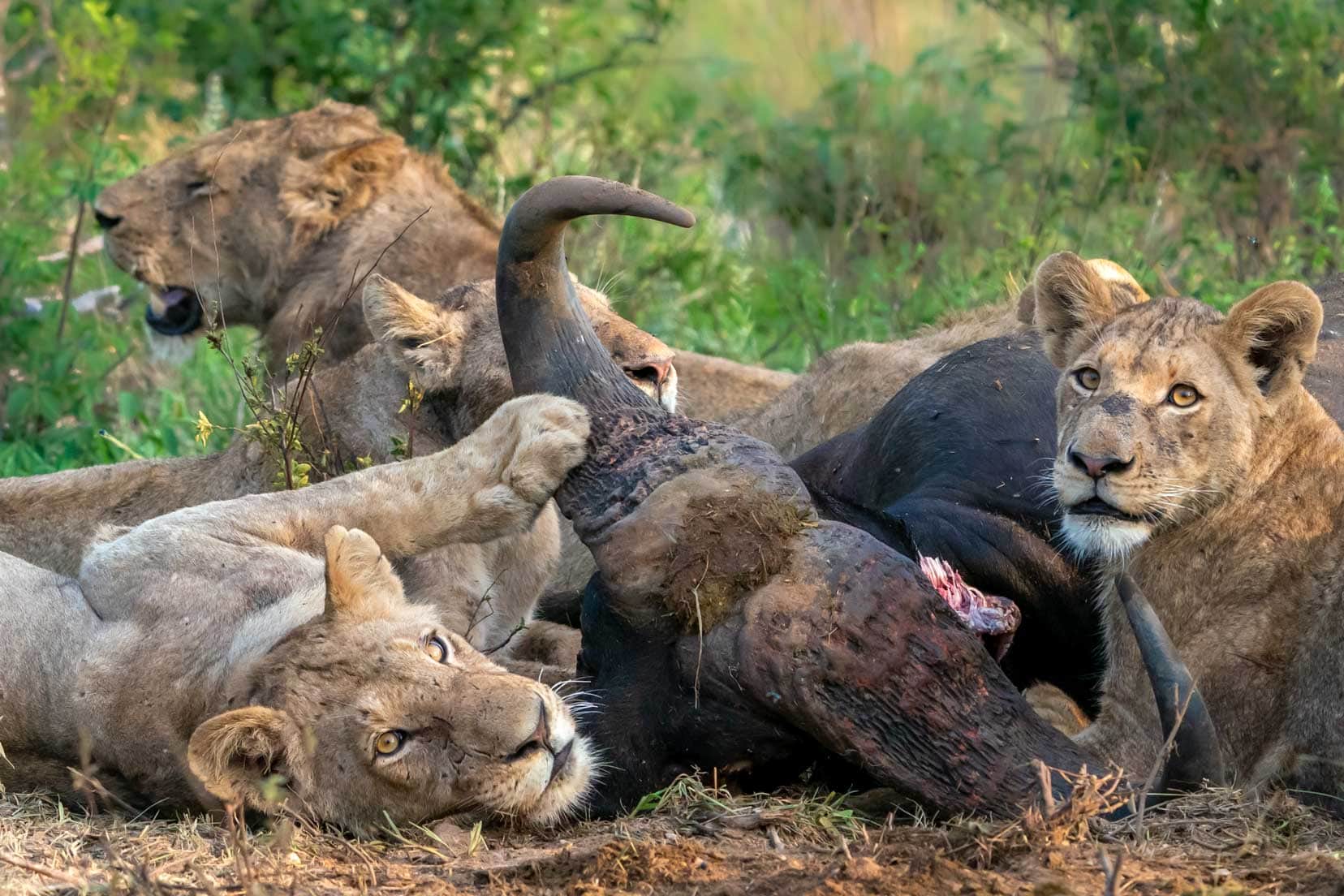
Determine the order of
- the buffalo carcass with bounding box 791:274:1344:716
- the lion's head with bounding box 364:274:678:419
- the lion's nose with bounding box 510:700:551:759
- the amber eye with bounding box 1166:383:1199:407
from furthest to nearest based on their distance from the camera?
the lion's head with bounding box 364:274:678:419 → the buffalo carcass with bounding box 791:274:1344:716 → the amber eye with bounding box 1166:383:1199:407 → the lion's nose with bounding box 510:700:551:759

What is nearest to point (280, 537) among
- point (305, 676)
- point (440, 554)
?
point (440, 554)

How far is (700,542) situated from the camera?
12.0 feet

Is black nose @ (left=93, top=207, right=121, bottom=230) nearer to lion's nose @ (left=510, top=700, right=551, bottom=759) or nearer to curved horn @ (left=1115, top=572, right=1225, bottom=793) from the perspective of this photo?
lion's nose @ (left=510, top=700, right=551, bottom=759)

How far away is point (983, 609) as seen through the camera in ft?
13.9

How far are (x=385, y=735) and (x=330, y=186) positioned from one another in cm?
424

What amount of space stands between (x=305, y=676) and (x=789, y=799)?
1.06m

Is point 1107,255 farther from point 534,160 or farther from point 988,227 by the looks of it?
point 534,160

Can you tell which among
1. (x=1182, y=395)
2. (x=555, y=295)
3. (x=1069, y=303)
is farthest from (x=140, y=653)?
(x=1182, y=395)

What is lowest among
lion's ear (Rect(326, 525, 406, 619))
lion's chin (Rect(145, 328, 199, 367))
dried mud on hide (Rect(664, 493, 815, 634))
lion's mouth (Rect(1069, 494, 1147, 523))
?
lion's chin (Rect(145, 328, 199, 367))

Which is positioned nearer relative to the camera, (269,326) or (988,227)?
(269,326)

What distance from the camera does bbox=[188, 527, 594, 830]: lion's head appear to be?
3752 millimetres

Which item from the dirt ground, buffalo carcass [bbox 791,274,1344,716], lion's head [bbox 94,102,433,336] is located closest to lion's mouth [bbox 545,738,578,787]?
the dirt ground

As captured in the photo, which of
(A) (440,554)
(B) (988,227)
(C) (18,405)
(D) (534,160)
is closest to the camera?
(A) (440,554)

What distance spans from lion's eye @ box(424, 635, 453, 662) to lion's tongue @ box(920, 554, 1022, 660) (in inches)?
41.8
